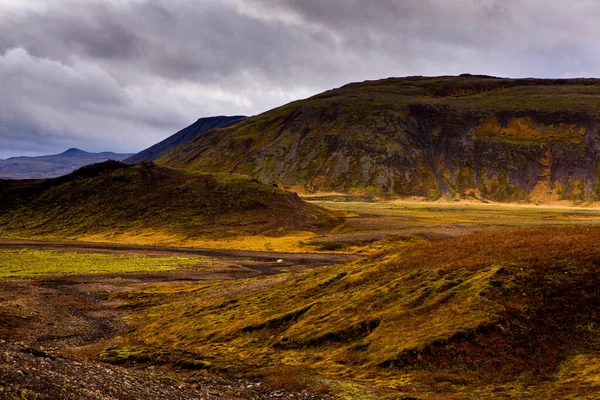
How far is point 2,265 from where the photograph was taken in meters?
56.8

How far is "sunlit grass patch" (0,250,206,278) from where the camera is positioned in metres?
53.7

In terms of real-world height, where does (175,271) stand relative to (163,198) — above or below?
below

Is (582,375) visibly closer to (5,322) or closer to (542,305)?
(542,305)

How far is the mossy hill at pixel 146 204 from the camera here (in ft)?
329

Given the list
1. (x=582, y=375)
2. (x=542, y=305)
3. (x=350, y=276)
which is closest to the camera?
(x=582, y=375)

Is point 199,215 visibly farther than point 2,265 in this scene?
Yes

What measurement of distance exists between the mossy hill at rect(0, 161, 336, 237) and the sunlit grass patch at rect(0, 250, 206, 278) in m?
28.3

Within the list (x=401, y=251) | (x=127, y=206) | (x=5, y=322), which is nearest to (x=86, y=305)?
(x=5, y=322)

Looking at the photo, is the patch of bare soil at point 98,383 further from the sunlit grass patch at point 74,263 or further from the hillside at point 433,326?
the sunlit grass patch at point 74,263

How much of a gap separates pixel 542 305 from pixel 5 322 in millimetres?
32490

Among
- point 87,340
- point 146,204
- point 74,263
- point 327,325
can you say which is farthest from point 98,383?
point 146,204

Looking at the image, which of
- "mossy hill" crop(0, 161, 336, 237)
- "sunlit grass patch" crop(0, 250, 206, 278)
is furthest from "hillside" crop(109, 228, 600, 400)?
"mossy hill" crop(0, 161, 336, 237)

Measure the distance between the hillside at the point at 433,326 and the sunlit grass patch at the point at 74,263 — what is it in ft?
79.1

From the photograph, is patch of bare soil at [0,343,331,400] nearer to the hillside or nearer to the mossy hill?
the hillside
